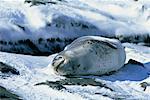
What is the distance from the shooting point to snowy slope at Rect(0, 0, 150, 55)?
9906mm

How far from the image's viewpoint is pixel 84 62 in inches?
336

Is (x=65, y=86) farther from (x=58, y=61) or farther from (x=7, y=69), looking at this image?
(x=7, y=69)

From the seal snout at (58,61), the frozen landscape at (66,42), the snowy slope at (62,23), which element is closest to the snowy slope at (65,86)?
the frozen landscape at (66,42)

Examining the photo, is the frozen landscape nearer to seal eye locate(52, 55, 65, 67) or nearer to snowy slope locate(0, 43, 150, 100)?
snowy slope locate(0, 43, 150, 100)

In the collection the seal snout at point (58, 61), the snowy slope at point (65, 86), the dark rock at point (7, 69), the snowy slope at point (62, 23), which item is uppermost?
the snowy slope at point (62, 23)

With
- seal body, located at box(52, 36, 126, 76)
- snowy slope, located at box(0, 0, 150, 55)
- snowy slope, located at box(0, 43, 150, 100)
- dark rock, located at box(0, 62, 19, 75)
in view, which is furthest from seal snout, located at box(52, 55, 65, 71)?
snowy slope, located at box(0, 0, 150, 55)

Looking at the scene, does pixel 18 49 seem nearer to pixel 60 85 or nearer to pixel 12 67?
pixel 12 67

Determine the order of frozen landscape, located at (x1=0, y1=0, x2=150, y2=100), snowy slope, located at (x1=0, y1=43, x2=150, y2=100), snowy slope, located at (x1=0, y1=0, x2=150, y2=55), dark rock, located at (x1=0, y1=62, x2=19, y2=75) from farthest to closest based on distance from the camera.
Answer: snowy slope, located at (x1=0, y1=0, x2=150, y2=55) < dark rock, located at (x1=0, y1=62, x2=19, y2=75) < frozen landscape, located at (x1=0, y1=0, x2=150, y2=100) < snowy slope, located at (x1=0, y1=43, x2=150, y2=100)

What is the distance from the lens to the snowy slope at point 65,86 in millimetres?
7324

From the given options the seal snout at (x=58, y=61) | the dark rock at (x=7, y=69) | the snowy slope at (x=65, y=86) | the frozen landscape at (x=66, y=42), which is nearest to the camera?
the snowy slope at (x=65, y=86)

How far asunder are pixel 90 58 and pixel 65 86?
1073mm

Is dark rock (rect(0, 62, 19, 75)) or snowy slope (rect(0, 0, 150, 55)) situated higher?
snowy slope (rect(0, 0, 150, 55))

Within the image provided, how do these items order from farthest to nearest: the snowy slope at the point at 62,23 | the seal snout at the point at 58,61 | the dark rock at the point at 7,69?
the snowy slope at the point at 62,23
the seal snout at the point at 58,61
the dark rock at the point at 7,69

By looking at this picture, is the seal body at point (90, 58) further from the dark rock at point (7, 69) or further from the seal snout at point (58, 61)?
the dark rock at point (7, 69)
